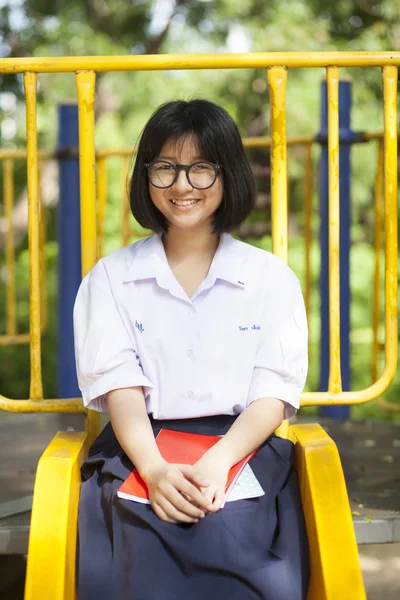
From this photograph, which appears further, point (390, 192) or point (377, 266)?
point (377, 266)

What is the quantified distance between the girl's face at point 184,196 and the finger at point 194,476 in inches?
21.8

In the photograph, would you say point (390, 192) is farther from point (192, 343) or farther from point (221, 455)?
point (221, 455)

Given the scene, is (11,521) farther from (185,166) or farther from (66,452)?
(185,166)

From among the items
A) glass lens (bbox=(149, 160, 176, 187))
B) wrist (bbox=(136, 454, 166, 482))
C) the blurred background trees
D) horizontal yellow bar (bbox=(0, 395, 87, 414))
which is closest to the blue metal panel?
horizontal yellow bar (bbox=(0, 395, 87, 414))

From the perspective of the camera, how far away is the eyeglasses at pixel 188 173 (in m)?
1.80

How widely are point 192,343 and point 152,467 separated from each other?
0.31 m

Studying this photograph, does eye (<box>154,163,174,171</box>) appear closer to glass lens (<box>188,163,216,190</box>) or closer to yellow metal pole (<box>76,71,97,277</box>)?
glass lens (<box>188,163,216,190</box>)

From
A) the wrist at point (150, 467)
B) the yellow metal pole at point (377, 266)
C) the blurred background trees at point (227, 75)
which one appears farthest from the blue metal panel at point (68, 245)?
the blurred background trees at point (227, 75)

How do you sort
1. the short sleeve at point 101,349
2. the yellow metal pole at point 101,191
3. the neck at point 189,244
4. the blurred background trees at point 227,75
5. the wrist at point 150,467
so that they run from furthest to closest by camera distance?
1. the blurred background trees at point 227,75
2. the yellow metal pole at point 101,191
3. the neck at point 189,244
4. the short sleeve at point 101,349
5. the wrist at point 150,467

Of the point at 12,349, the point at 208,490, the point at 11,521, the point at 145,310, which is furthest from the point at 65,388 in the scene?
the point at 12,349

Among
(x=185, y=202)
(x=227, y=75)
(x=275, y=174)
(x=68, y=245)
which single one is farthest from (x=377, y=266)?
(x=227, y=75)

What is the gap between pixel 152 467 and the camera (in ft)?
5.42

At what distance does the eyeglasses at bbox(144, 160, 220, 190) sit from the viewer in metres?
1.80

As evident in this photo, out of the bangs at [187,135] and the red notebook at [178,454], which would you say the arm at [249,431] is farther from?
the bangs at [187,135]
